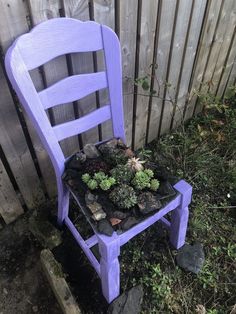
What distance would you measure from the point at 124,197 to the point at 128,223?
0.40 ft

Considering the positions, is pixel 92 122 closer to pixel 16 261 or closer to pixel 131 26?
pixel 131 26

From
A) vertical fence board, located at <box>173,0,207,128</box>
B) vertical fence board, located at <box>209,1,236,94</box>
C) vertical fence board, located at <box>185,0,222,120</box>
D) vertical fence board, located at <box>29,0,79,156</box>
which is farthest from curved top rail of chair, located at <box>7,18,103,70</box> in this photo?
vertical fence board, located at <box>209,1,236,94</box>

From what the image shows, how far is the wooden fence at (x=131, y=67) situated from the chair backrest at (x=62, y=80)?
0.41ft

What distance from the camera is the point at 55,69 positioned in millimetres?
1533

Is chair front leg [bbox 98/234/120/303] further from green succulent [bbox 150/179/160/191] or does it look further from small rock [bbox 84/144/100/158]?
small rock [bbox 84/144/100/158]

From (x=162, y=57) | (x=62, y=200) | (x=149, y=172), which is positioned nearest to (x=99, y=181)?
(x=149, y=172)

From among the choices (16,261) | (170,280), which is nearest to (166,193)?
(170,280)

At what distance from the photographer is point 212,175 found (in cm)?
236

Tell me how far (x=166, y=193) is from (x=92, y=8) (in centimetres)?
98

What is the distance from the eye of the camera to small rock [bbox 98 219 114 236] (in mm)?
1328

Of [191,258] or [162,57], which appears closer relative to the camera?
[191,258]

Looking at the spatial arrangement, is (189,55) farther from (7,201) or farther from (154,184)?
(7,201)

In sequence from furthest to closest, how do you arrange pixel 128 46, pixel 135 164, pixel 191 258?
pixel 191 258, pixel 128 46, pixel 135 164

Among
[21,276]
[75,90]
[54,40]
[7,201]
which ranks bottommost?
[21,276]
